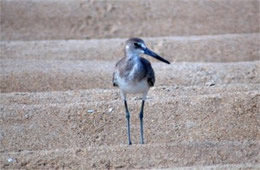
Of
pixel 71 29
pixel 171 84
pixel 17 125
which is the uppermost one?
→ pixel 71 29

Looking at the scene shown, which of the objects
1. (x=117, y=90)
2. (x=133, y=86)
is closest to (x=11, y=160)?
(x=133, y=86)

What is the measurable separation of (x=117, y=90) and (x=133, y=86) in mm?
2280

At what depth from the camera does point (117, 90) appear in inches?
416

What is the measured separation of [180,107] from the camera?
9.65 metres

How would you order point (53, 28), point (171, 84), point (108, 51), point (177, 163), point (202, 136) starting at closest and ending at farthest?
point (177, 163) < point (202, 136) < point (171, 84) < point (108, 51) < point (53, 28)

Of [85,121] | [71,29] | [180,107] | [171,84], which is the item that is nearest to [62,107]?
[85,121]

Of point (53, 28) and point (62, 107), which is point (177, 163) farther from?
point (53, 28)

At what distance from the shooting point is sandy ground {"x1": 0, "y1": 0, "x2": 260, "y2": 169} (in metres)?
7.81

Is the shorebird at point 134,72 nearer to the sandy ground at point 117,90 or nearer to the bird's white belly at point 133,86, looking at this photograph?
the bird's white belly at point 133,86

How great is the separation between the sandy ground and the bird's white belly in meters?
0.74

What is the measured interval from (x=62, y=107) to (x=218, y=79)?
329cm

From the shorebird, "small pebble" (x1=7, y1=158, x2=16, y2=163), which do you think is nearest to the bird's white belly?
the shorebird

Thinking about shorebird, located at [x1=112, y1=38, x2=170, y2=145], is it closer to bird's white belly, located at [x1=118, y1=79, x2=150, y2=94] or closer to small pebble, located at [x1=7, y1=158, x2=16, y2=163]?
bird's white belly, located at [x1=118, y1=79, x2=150, y2=94]

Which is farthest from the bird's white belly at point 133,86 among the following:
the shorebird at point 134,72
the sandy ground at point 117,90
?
the sandy ground at point 117,90
